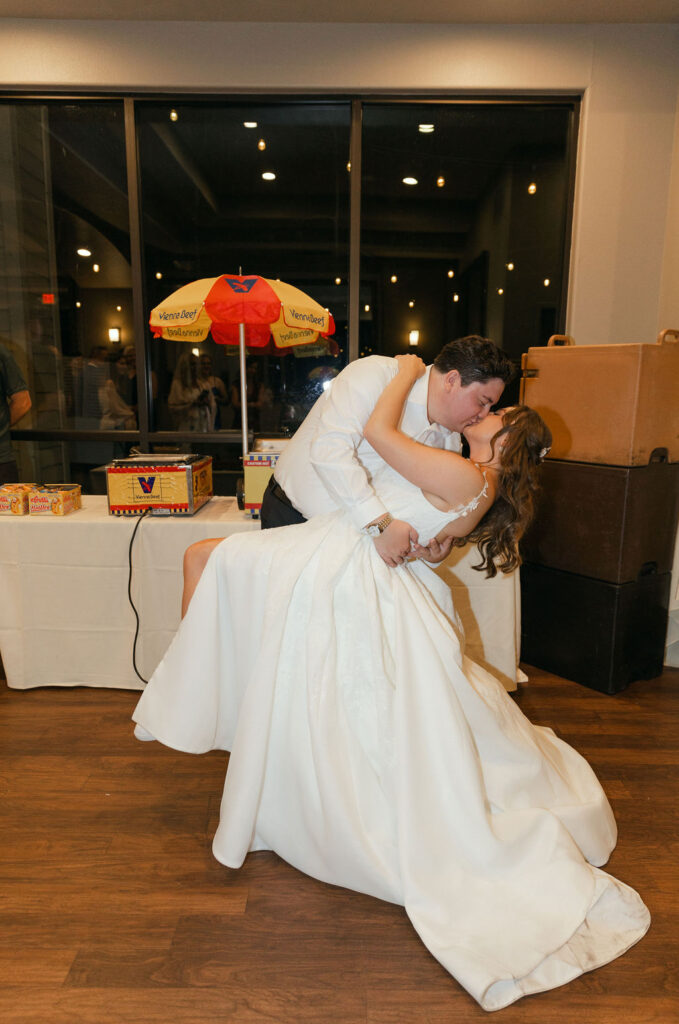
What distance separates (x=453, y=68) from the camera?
10.8ft

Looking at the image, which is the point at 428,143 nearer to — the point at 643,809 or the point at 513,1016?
the point at 643,809

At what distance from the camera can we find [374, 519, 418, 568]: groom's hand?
5.30ft

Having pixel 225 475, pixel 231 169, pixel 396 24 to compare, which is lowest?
pixel 225 475

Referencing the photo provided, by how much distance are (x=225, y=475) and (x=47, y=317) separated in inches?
53.9

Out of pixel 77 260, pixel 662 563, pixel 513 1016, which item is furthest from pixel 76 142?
pixel 513 1016

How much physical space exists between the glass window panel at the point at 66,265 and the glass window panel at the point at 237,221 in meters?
0.18

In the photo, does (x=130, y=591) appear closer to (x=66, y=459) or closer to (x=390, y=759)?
(x=390, y=759)

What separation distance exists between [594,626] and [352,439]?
149cm

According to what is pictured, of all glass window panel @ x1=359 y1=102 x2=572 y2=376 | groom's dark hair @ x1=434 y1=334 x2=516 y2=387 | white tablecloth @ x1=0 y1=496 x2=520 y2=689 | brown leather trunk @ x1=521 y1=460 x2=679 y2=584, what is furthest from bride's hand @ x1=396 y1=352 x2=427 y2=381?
glass window panel @ x1=359 y1=102 x2=572 y2=376

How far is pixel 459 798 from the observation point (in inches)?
56.6

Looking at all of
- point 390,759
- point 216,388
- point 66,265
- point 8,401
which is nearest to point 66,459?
point 8,401

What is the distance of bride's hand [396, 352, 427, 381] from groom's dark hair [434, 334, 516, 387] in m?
0.11

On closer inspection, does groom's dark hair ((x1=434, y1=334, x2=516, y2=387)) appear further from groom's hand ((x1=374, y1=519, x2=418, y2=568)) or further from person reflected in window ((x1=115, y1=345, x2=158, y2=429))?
person reflected in window ((x1=115, y1=345, x2=158, y2=429))

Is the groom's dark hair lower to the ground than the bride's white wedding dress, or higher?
higher
